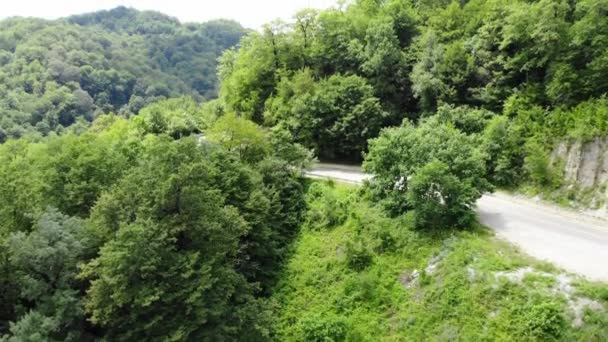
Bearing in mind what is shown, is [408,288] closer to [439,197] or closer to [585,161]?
[439,197]

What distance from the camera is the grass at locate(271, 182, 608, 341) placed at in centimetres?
1705

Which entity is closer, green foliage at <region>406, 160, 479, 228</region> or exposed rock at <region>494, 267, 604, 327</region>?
exposed rock at <region>494, 267, 604, 327</region>

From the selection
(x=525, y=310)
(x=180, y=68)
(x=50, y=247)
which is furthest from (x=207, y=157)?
(x=180, y=68)

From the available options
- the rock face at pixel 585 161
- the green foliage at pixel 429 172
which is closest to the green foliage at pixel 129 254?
the green foliage at pixel 429 172

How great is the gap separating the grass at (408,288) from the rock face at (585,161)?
6.66m

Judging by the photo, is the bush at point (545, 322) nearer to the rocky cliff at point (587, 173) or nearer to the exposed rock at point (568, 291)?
the exposed rock at point (568, 291)

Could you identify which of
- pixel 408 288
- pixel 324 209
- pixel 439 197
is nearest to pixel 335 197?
pixel 324 209

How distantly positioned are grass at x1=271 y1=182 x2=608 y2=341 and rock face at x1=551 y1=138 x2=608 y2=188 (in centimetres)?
666

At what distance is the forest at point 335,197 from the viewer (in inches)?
746

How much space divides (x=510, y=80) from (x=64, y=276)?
29122mm

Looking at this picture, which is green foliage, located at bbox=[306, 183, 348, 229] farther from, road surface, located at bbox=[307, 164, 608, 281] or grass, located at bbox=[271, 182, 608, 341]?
road surface, located at bbox=[307, 164, 608, 281]

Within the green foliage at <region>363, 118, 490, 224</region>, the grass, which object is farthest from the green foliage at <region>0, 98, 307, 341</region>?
the green foliage at <region>363, 118, 490, 224</region>

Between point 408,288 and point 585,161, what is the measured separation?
477 inches

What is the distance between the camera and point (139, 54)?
15825 centimetres
